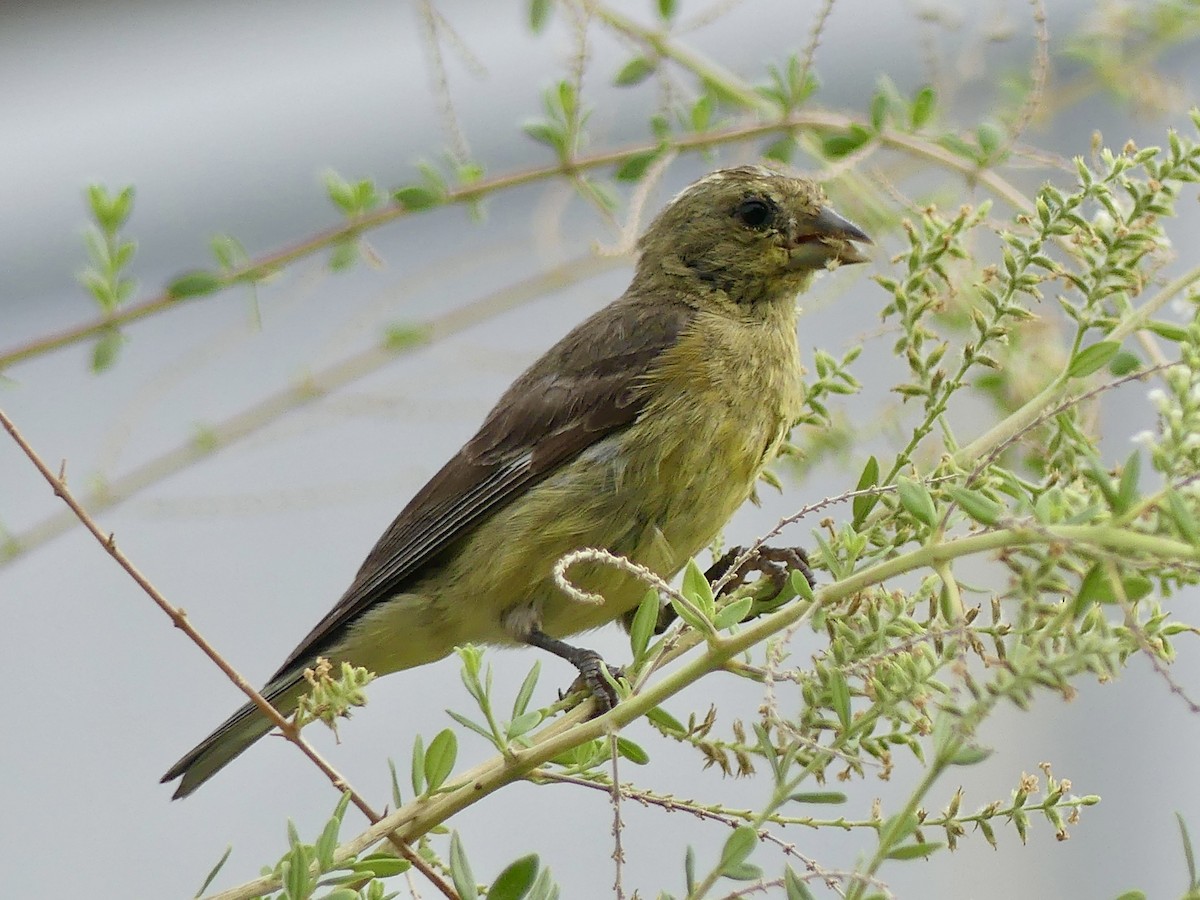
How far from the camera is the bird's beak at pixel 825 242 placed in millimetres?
2594

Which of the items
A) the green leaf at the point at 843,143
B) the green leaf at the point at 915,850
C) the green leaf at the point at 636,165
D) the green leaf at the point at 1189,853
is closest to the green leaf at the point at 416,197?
the green leaf at the point at 636,165

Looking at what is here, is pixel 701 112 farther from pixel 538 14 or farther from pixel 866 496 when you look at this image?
pixel 866 496

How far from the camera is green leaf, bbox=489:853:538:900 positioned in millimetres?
1271

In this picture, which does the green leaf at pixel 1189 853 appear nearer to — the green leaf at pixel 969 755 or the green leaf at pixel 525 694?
the green leaf at pixel 969 755

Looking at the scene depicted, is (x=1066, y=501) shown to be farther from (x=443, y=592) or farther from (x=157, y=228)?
(x=157, y=228)

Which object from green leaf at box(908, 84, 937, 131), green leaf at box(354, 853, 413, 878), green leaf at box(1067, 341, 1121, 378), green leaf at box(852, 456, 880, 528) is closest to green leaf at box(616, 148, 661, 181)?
green leaf at box(908, 84, 937, 131)

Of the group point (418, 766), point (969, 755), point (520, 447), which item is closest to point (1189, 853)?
point (969, 755)

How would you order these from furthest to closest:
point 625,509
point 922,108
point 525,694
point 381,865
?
point 625,509 < point 922,108 < point 525,694 < point 381,865

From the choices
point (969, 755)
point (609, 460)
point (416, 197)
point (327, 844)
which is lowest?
point (327, 844)

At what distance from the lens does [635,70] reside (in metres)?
2.32

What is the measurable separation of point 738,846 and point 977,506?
35 cm

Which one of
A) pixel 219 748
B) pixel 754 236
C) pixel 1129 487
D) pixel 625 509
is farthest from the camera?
pixel 754 236

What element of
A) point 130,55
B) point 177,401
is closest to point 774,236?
point 177,401

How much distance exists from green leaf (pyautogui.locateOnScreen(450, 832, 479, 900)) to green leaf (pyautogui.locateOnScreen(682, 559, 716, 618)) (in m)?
0.30
